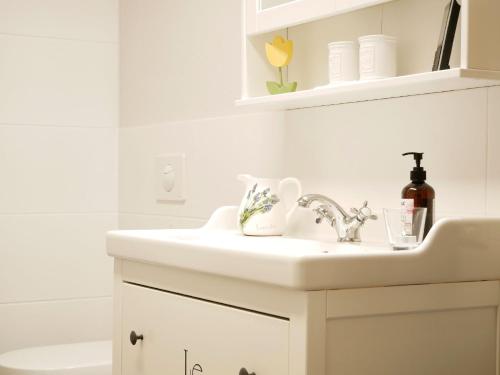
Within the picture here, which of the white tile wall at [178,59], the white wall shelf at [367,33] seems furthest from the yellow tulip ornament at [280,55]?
the white tile wall at [178,59]

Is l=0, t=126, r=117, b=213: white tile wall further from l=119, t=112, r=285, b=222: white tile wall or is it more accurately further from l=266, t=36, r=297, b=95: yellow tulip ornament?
l=266, t=36, r=297, b=95: yellow tulip ornament

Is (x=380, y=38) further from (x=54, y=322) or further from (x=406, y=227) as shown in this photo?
(x=54, y=322)

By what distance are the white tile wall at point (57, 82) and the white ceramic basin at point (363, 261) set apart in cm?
138

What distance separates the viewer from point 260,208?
5.70 feet

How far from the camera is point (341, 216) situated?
5.31 feet

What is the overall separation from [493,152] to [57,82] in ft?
5.77

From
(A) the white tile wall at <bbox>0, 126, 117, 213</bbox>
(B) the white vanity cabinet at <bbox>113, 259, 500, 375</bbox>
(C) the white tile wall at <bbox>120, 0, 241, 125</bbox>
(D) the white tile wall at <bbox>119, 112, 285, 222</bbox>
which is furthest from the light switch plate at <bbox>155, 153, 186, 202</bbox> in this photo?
(B) the white vanity cabinet at <bbox>113, 259, 500, 375</bbox>

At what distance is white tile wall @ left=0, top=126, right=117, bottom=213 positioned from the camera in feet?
8.70

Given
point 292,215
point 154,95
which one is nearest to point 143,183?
point 154,95

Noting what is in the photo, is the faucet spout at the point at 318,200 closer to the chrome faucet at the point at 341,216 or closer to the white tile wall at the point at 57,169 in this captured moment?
the chrome faucet at the point at 341,216

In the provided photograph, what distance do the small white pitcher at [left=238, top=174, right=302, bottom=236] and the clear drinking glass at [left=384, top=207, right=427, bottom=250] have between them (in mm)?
433

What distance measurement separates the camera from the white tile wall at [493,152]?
1365 millimetres

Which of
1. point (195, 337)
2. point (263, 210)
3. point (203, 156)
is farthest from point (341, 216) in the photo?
point (203, 156)

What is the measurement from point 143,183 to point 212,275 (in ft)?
4.28
